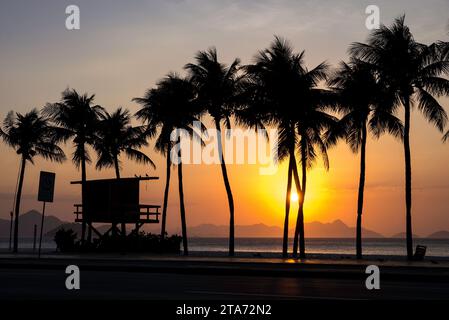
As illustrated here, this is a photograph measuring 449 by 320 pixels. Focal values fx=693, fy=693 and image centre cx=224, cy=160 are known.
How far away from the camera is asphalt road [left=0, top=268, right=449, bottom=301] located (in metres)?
14.5

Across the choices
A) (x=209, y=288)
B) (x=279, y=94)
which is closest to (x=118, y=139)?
(x=279, y=94)

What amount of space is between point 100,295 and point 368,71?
28.2 m

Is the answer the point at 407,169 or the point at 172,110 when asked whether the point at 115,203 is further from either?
the point at 407,169

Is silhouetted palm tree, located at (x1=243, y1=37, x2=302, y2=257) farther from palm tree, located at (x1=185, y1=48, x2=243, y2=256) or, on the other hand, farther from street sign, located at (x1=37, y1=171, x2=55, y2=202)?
street sign, located at (x1=37, y1=171, x2=55, y2=202)

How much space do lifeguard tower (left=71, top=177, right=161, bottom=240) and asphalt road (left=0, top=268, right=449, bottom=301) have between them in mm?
23587

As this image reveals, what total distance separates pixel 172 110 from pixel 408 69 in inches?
743

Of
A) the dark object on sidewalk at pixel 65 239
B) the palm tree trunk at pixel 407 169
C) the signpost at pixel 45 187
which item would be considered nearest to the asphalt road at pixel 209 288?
the signpost at pixel 45 187

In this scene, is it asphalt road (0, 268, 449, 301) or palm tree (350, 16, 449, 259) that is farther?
palm tree (350, 16, 449, 259)

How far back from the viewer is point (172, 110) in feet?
166

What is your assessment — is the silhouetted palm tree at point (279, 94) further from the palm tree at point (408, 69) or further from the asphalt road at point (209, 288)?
the asphalt road at point (209, 288)

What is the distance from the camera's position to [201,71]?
47812 millimetres

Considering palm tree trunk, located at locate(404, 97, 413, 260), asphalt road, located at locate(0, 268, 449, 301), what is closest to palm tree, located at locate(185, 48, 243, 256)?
palm tree trunk, located at locate(404, 97, 413, 260)

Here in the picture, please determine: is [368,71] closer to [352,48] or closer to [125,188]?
[352,48]

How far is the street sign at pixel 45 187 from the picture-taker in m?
30.2
